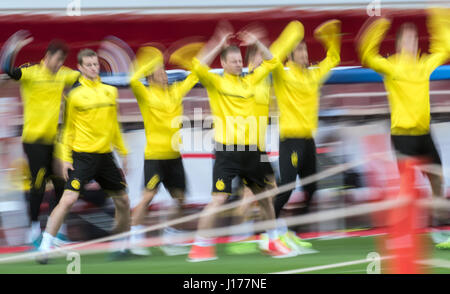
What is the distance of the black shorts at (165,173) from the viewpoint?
5711mm

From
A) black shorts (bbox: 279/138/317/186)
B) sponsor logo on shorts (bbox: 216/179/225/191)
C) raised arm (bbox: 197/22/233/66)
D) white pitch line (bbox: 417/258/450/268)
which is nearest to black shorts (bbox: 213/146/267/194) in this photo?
sponsor logo on shorts (bbox: 216/179/225/191)

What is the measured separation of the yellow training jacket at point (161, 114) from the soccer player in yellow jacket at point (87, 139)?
0.68ft

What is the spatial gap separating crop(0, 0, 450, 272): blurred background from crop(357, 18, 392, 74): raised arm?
0.38 metres

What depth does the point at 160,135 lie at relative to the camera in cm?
574

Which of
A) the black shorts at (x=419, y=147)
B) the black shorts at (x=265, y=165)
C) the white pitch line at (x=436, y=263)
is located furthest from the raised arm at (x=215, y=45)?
the white pitch line at (x=436, y=263)

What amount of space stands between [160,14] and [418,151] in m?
2.14

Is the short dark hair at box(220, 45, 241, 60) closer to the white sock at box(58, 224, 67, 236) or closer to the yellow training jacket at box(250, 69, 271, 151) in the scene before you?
the yellow training jacket at box(250, 69, 271, 151)

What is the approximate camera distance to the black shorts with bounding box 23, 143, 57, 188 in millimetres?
5766

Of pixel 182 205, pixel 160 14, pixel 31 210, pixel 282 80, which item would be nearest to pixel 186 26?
pixel 160 14

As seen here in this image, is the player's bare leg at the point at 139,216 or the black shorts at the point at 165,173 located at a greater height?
the black shorts at the point at 165,173

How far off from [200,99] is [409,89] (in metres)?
1.60

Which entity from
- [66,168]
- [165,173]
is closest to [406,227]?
[165,173]

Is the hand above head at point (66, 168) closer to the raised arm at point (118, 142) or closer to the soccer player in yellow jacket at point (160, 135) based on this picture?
the raised arm at point (118, 142)

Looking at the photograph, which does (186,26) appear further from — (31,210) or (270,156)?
(31,210)
